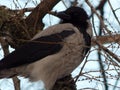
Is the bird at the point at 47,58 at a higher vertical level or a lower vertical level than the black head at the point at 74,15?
lower

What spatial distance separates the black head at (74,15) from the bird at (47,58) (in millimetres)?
183

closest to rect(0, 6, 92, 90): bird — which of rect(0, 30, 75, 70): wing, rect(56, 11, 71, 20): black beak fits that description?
rect(0, 30, 75, 70): wing

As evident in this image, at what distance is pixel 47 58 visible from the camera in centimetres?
311

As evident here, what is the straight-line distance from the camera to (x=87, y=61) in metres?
2.46

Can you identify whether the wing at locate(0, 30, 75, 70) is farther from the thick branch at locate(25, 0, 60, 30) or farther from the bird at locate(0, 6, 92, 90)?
the thick branch at locate(25, 0, 60, 30)

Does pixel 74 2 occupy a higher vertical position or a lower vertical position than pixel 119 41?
higher

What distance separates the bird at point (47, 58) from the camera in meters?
3.03

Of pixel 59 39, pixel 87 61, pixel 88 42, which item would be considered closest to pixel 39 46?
pixel 59 39

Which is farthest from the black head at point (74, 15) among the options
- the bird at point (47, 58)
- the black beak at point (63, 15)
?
the bird at point (47, 58)

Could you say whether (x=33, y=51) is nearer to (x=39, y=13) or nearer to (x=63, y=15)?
(x=39, y=13)

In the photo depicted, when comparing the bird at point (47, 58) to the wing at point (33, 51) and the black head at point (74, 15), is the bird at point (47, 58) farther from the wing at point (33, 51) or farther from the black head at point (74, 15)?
the black head at point (74, 15)

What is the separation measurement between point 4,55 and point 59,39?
0.43 m

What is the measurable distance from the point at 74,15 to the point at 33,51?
536mm

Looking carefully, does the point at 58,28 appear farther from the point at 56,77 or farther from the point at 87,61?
the point at 87,61
